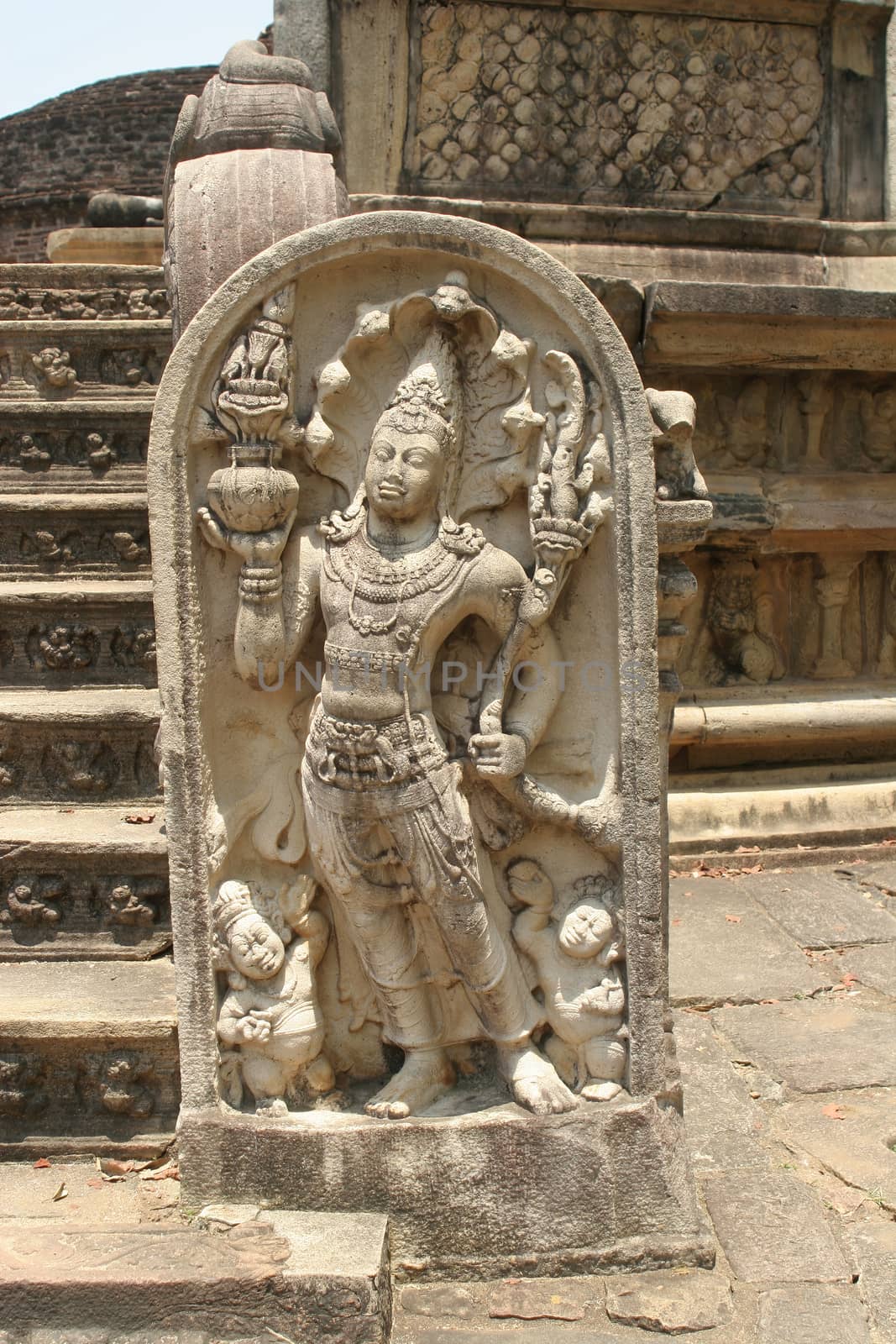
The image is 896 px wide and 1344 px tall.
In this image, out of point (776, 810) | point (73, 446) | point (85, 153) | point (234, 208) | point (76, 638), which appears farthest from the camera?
point (85, 153)

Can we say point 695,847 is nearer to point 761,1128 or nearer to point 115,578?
point 761,1128

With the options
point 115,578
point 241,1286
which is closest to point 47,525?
point 115,578

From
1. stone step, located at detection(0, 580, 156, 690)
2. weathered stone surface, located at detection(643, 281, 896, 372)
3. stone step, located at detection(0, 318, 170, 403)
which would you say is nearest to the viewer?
stone step, located at detection(0, 580, 156, 690)

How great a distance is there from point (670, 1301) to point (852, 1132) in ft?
3.04

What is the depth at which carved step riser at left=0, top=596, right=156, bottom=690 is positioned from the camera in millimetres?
3852

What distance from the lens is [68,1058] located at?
9.73 feet

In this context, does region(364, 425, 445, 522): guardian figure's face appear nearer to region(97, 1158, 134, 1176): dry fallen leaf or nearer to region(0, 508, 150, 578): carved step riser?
region(97, 1158, 134, 1176): dry fallen leaf

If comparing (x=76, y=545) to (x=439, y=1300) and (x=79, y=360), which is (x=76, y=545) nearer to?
(x=79, y=360)

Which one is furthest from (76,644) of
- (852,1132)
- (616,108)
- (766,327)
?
(616,108)

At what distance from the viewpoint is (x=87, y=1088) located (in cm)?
299

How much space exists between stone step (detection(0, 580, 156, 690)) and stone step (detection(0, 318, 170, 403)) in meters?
0.97

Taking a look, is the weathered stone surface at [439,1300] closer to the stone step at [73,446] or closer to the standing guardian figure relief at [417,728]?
the standing guardian figure relief at [417,728]

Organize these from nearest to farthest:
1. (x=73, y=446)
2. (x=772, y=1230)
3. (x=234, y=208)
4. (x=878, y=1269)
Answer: (x=878, y=1269) < (x=772, y=1230) < (x=234, y=208) < (x=73, y=446)

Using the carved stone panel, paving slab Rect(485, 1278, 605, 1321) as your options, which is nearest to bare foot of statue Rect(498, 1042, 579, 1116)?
paving slab Rect(485, 1278, 605, 1321)
